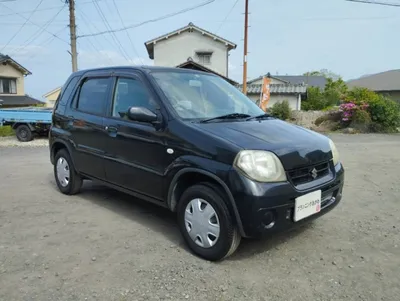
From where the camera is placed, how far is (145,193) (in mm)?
3703

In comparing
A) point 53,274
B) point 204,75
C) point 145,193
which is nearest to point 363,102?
point 204,75

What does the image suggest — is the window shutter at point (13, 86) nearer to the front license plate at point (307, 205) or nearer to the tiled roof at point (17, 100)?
the tiled roof at point (17, 100)

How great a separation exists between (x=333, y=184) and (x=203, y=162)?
1.33 meters

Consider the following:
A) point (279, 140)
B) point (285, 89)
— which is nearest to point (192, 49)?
point (285, 89)

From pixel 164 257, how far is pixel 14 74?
32.6m

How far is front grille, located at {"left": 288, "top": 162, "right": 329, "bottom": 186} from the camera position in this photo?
2.98 metres

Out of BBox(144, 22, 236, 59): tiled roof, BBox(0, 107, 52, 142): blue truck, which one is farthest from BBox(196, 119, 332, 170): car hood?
BBox(144, 22, 236, 59): tiled roof

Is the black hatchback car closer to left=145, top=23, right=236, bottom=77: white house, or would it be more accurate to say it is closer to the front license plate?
the front license plate

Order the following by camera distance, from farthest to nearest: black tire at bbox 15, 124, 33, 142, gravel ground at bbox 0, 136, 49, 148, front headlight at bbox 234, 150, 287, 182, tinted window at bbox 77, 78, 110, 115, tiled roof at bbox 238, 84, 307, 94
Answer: tiled roof at bbox 238, 84, 307, 94, black tire at bbox 15, 124, 33, 142, gravel ground at bbox 0, 136, 49, 148, tinted window at bbox 77, 78, 110, 115, front headlight at bbox 234, 150, 287, 182

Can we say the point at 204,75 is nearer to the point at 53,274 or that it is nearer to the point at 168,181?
the point at 168,181

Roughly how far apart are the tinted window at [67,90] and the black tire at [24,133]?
30.8 feet

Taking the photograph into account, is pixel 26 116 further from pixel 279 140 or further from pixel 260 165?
pixel 260 165

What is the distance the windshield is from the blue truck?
10.6 meters

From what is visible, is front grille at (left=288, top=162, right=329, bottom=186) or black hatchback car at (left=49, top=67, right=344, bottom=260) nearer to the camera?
black hatchback car at (left=49, top=67, right=344, bottom=260)
